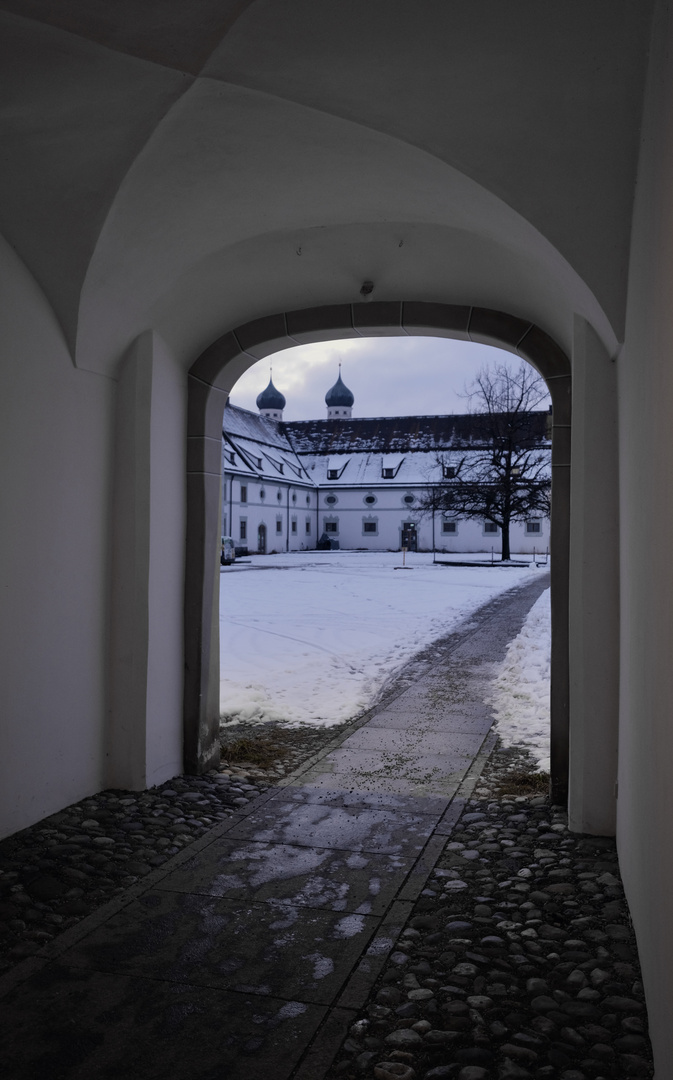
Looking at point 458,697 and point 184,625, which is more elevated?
point 184,625

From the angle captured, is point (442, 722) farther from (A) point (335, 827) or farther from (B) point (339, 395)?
(B) point (339, 395)

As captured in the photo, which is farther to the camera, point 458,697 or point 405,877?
point 458,697

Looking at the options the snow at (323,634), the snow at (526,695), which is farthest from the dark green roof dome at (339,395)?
the snow at (526,695)

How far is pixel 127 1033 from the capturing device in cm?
288

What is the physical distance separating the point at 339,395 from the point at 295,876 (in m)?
69.3

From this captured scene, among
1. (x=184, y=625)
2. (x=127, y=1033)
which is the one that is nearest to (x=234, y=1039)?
(x=127, y=1033)

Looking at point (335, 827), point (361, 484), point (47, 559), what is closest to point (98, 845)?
point (335, 827)

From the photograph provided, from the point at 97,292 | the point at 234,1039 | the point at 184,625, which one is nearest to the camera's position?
the point at 234,1039

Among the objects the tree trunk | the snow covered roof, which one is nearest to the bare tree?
the tree trunk

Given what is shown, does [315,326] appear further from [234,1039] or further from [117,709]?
[234,1039]

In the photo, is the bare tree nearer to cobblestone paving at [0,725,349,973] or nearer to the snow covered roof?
the snow covered roof

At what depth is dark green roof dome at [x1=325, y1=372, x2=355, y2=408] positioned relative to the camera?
7188cm

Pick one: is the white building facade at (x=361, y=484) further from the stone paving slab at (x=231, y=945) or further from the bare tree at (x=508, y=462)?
the stone paving slab at (x=231, y=945)

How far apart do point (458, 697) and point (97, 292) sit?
18.7ft
